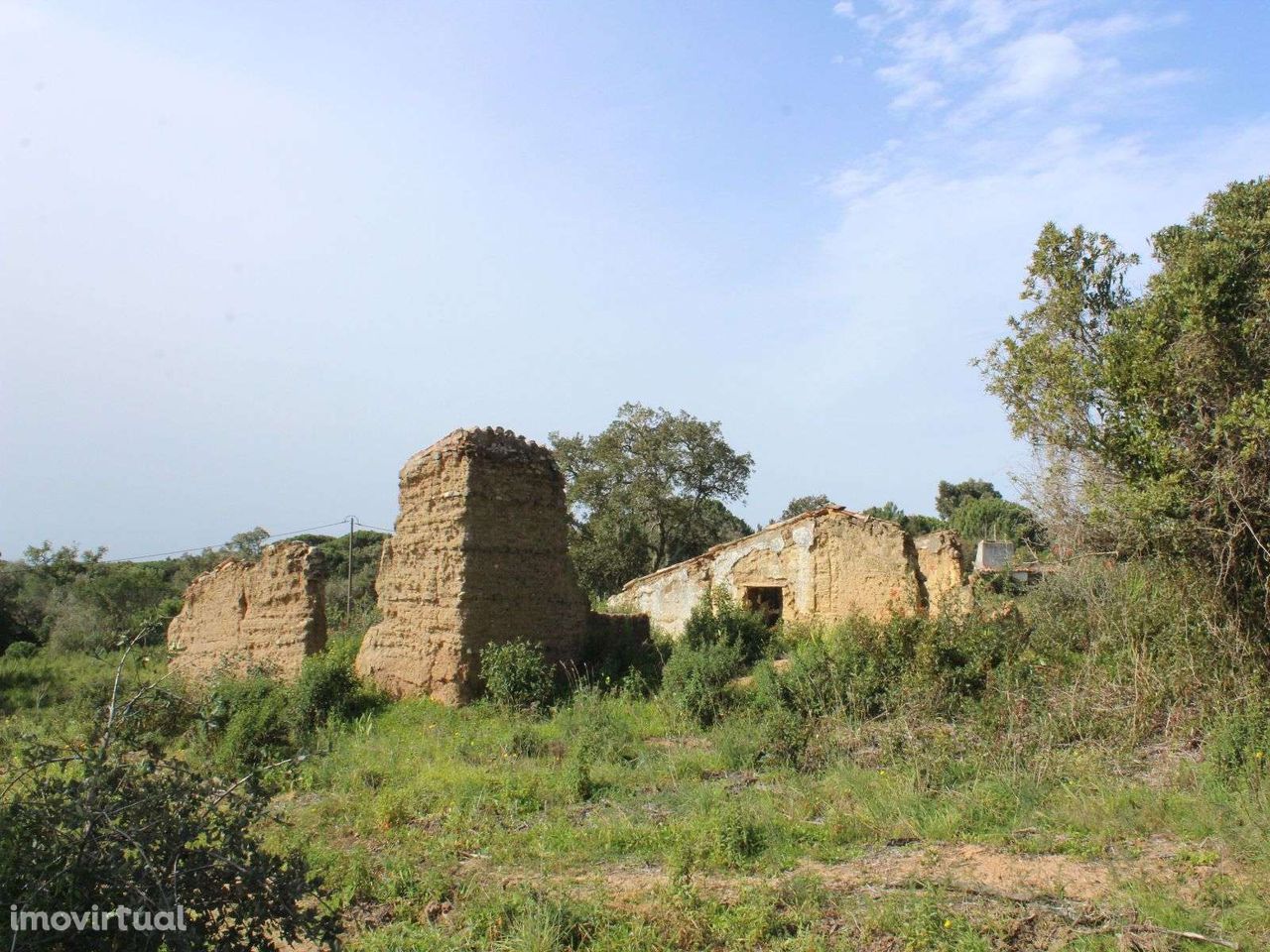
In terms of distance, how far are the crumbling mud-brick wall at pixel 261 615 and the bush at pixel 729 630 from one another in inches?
201

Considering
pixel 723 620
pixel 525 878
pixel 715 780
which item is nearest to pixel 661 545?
pixel 723 620

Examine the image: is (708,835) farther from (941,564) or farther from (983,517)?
(983,517)

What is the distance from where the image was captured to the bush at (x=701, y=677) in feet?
34.7

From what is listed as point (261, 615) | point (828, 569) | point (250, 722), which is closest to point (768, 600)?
point (828, 569)

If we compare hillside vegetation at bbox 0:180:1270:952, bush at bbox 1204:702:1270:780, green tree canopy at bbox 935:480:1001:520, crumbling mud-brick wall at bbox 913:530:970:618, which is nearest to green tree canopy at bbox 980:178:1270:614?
hillside vegetation at bbox 0:180:1270:952

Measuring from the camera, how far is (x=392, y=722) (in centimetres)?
1104

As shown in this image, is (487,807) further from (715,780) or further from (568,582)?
(568,582)

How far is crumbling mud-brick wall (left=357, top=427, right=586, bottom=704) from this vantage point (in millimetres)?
11453

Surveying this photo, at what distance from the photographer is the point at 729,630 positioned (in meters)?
13.1

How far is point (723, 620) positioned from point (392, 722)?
15.5ft

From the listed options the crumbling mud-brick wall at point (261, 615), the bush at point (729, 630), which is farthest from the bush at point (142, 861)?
the crumbling mud-brick wall at point (261, 615)

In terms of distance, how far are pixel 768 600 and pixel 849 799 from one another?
9630 millimetres

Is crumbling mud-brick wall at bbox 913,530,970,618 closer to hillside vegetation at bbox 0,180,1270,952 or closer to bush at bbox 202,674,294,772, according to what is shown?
hillside vegetation at bbox 0,180,1270,952

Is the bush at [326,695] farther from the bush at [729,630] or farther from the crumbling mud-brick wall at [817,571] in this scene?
the crumbling mud-brick wall at [817,571]
